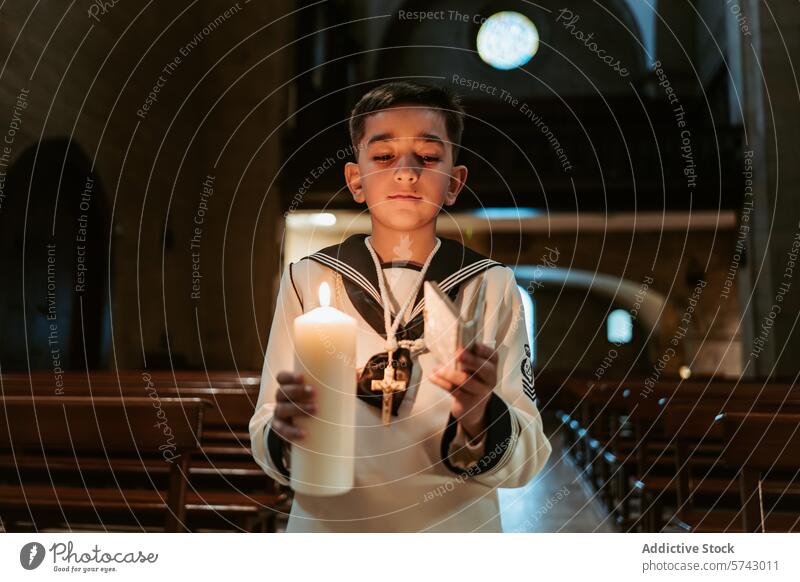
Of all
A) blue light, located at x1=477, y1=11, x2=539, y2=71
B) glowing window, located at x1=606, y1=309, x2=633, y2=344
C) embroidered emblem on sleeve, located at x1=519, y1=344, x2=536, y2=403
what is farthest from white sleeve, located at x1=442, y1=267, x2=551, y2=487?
glowing window, located at x1=606, y1=309, x2=633, y2=344

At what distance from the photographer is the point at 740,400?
8.80ft

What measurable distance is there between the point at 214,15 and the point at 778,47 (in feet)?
9.04

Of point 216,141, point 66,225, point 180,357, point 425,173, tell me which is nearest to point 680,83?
point 216,141

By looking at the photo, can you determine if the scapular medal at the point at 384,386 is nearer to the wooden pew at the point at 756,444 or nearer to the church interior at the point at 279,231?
the church interior at the point at 279,231

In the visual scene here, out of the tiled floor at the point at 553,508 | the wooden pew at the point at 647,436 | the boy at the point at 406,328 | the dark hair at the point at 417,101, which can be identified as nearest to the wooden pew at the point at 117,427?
the boy at the point at 406,328

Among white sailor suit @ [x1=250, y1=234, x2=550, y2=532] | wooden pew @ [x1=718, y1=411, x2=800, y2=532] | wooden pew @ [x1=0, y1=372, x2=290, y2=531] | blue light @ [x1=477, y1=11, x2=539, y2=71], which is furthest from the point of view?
blue light @ [x1=477, y1=11, x2=539, y2=71]

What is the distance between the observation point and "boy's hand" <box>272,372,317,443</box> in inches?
37.6

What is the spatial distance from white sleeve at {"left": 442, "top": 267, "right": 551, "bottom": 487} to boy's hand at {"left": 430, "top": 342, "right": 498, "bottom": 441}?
38mm

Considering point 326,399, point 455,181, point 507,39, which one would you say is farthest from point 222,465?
point 507,39

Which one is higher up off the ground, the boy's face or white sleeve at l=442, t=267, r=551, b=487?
the boy's face

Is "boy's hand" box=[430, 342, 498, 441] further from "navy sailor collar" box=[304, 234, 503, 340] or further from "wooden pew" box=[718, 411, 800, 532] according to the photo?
"wooden pew" box=[718, 411, 800, 532]

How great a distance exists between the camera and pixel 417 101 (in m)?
1.28

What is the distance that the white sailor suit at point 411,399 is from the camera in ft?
3.97

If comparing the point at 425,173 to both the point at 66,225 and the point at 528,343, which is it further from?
the point at 66,225
